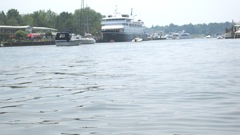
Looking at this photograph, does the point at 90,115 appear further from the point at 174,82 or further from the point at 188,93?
the point at 174,82

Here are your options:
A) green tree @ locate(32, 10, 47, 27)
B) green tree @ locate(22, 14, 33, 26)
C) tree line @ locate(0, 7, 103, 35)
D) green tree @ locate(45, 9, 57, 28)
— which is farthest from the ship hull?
green tree @ locate(45, 9, 57, 28)

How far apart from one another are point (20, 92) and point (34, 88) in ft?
3.33

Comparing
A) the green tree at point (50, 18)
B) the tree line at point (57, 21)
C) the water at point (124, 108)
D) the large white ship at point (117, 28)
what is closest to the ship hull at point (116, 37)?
the large white ship at point (117, 28)

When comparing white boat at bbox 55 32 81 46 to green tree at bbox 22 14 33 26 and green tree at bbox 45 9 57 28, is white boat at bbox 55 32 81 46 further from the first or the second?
green tree at bbox 45 9 57 28

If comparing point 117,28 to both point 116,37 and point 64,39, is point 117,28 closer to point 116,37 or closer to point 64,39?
point 116,37

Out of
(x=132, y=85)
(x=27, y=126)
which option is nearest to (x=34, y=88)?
(x=132, y=85)

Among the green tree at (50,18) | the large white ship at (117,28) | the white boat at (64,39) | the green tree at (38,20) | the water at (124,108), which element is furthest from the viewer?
the green tree at (50,18)

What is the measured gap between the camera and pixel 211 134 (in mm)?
6660

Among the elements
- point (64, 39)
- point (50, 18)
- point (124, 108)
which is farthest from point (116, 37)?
point (124, 108)

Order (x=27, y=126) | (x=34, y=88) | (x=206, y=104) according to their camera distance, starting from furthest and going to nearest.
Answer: (x=34, y=88), (x=206, y=104), (x=27, y=126)

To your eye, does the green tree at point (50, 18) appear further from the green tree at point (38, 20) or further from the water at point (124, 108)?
the water at point (124, 108)

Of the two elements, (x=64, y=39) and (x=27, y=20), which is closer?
(x=64, y=39)

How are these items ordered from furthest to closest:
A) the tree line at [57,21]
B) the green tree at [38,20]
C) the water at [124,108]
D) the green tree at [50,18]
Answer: the green tree at [50,18] < the green tree at [38,20] < the tree line at [57,21] < the water at [124,108]


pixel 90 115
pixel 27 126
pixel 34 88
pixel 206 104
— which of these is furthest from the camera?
pixel 34 88
